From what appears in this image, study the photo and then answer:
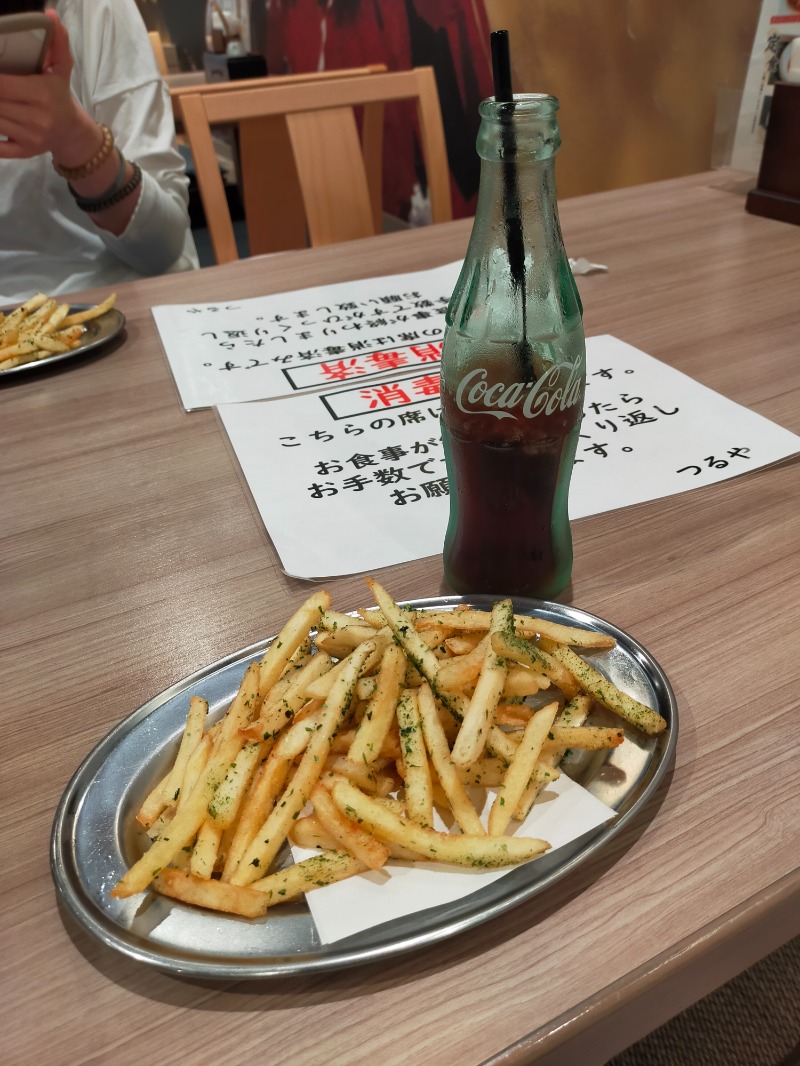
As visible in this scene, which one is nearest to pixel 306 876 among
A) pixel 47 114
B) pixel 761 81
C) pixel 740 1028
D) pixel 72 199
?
pixel 740 1028

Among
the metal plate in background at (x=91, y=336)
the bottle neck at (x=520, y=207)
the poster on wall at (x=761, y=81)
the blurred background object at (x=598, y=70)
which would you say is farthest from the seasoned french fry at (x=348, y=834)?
the poster on wall at (x=761, y=81)

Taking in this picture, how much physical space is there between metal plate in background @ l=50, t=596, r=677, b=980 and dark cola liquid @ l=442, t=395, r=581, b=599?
102mm

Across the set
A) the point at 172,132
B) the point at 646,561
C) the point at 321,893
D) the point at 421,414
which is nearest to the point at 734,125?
the point at 172,132

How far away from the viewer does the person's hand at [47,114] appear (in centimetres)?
132

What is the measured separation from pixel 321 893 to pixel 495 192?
0.44 metres

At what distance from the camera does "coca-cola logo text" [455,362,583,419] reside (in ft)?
1.91

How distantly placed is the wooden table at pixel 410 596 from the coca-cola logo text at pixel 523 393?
193 mm

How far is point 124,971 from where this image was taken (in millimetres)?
437

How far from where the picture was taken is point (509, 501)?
0.63m

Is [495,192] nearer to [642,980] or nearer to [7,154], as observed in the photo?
[642,980]

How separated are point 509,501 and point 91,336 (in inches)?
33.7

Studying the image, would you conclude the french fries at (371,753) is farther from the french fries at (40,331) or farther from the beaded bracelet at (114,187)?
the beaded bracelet at (114,187)

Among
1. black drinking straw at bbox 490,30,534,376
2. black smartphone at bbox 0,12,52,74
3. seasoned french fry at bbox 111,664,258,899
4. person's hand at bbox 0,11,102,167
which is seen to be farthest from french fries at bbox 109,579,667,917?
person's hand at bbox 0,11,102,167

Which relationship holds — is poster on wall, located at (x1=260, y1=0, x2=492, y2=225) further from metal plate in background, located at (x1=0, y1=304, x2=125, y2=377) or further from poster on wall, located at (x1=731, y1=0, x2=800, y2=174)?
metal plate in background, located at (x1=0, y1=304, x2=125, y2=377)
